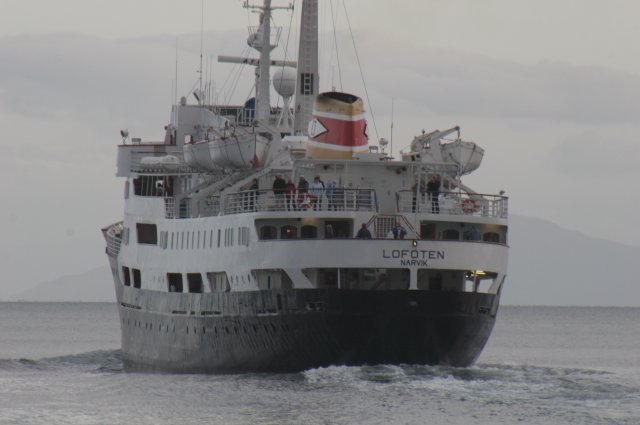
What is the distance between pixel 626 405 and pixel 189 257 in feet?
60.0

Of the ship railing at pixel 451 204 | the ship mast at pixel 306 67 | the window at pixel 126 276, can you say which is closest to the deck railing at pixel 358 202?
the ship railing at pixel 451 204

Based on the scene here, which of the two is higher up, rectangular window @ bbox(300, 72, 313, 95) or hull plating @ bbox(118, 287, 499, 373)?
rectangular window @ bbox(300, 72, 313, 95)

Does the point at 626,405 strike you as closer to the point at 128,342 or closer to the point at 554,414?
the point at 554,414

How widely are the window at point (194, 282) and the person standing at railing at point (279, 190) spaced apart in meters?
5.60

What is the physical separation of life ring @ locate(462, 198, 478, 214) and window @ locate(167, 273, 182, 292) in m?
12.6

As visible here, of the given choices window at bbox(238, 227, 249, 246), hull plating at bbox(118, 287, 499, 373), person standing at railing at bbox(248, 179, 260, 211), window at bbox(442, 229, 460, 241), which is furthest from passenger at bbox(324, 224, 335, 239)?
window at bbox(442, 229, 460, 241)

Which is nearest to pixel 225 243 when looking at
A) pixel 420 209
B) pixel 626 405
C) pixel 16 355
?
pixel 420 209

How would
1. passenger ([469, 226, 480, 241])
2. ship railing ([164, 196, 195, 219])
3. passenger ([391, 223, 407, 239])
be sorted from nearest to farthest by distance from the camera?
passenger ([391, 223, 407, 239]) < passenger ([469, 226, 480, 241]) < ship railing ([164, 196, 195, 219])

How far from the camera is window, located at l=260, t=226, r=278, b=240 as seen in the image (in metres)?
53.3

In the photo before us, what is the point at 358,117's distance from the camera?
5556cm

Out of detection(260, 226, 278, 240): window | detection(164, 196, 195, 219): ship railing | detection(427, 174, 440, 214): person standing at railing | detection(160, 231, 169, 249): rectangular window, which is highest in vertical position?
detection(427, 174, 440, 214): person standing at railing

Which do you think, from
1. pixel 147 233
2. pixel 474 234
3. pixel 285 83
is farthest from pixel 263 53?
pixel 474 234

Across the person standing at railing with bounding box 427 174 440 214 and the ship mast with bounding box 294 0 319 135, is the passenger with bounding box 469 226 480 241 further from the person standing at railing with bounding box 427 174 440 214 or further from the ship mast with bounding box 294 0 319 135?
the ship mast with bounding box 294 0 319 135

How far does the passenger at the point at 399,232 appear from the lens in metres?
51.4
